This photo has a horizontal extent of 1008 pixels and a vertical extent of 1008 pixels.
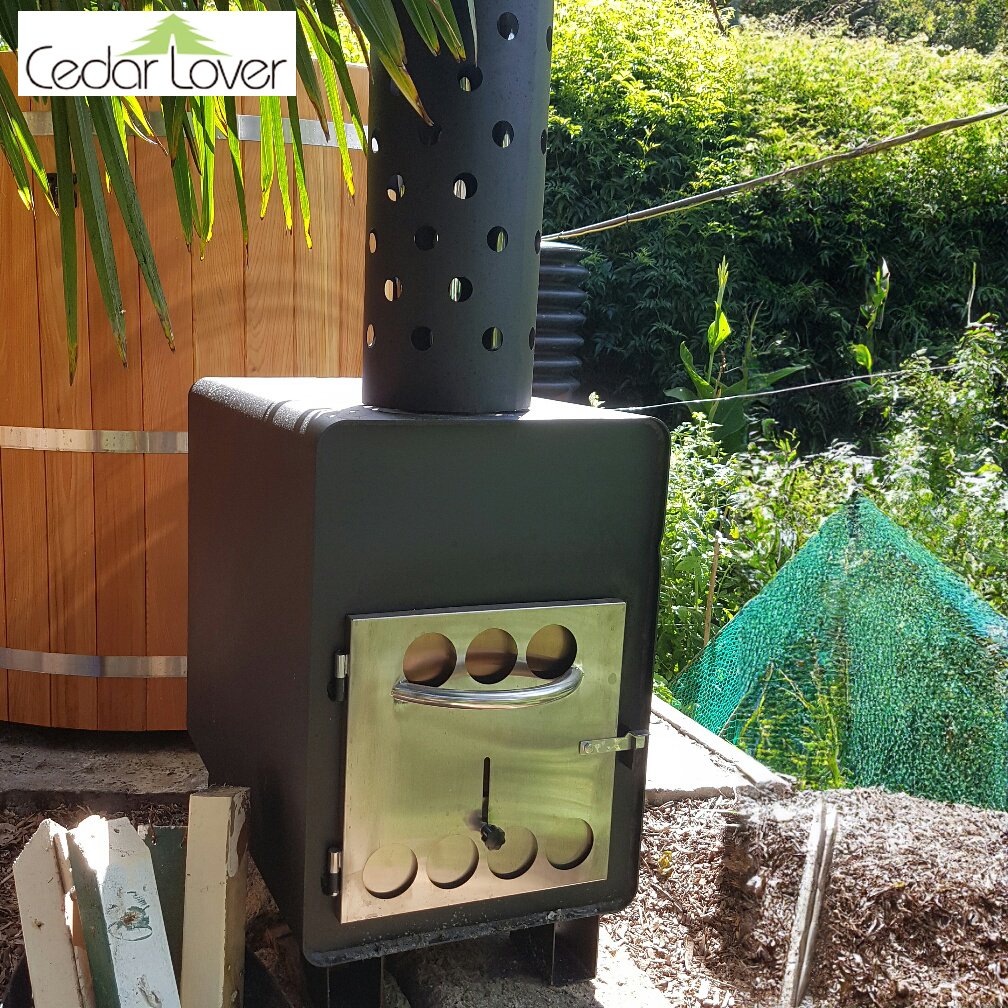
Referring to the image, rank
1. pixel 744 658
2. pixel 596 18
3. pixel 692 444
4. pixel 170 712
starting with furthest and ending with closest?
1. pixel 596 18
2. pixel 692 444
3. pixel 744 658
4. pixel 170 712

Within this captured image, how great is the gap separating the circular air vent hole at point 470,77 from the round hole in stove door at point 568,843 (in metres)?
0.96

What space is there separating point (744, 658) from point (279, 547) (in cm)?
170

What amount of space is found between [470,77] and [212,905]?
43.2 inches

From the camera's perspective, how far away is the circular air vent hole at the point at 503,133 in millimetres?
1312

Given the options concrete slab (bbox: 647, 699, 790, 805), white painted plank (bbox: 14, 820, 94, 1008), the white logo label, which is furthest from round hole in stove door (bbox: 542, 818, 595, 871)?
the white logo label

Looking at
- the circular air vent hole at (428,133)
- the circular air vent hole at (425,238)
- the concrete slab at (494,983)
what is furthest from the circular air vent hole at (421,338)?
the concrete slab at (494,983)

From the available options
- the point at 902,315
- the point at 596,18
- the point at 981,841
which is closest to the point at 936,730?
the point at 981,841

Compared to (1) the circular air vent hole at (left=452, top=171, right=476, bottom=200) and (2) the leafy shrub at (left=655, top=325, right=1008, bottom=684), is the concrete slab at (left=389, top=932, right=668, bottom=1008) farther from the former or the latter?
(2) the leafy shrub at (left=655, top=325, right=1008, bottom=684)

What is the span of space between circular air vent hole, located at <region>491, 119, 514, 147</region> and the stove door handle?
27.0 inches

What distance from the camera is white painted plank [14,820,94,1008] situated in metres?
1.24

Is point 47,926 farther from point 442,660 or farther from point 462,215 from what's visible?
point 462,215

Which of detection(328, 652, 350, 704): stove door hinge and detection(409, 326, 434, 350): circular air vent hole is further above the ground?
detection(409, 326, 434, 350): circular air vent hole

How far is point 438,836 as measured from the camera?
134 cm

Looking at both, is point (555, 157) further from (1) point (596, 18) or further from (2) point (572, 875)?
(2) point (572, 875)
